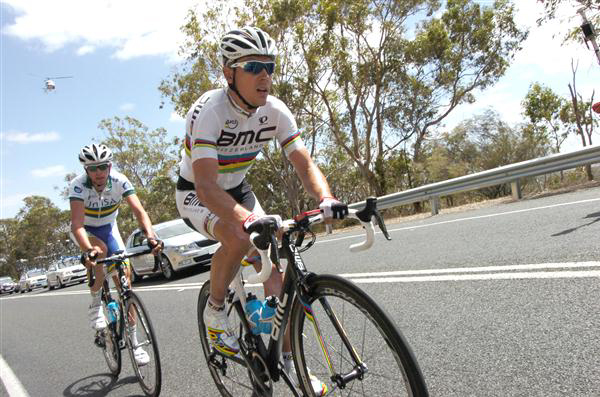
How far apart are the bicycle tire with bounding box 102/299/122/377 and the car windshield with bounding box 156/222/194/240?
850cm

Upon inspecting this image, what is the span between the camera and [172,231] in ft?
44.7

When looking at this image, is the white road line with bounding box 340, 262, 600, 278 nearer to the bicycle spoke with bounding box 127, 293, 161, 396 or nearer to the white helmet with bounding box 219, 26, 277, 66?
the bicycle spoke with bounding box 127, 293, 161, 396

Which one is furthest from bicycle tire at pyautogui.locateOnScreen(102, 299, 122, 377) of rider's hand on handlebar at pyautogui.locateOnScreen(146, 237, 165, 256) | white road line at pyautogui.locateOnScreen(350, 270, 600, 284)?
white road line at pyautogui.locateOnScreen(350, 270, 600, 284)

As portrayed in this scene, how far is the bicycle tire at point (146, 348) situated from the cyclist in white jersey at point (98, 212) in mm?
72

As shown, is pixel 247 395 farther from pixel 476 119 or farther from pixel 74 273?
pixel 476 119

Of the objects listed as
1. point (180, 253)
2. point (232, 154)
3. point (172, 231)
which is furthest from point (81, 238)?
point (172, 231)

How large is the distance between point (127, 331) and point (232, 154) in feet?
7.45

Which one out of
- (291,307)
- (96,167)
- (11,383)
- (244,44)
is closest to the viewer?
(291,307)

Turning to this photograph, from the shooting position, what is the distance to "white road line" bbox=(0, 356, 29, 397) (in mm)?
4898

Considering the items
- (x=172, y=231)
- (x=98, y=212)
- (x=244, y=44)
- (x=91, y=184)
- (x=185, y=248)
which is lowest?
(x=185, y=248)

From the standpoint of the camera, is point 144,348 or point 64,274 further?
point 64,274

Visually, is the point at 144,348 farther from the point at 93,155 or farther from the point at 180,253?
the point at 180,253

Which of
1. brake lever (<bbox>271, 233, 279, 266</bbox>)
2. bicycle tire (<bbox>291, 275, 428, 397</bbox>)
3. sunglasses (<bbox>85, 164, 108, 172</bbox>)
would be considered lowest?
bicycle tire (<bbox>291, 275, 428, 397</bbox>)

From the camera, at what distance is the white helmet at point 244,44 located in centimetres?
271
